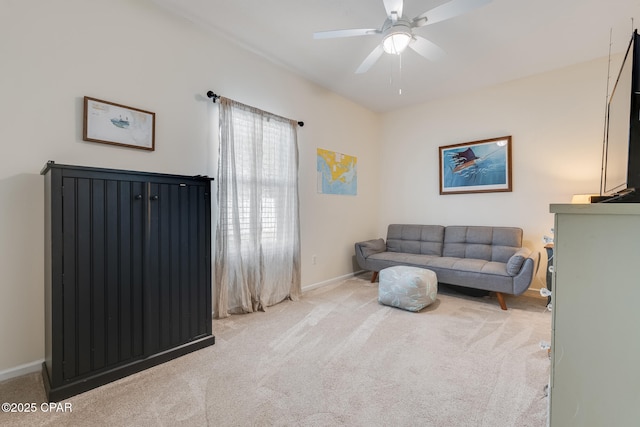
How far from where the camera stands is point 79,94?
195 cm

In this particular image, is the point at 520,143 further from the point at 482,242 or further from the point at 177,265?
the point at 177,265

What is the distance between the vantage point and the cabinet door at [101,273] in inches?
62.5

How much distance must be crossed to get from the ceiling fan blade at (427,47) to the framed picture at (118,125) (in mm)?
2234

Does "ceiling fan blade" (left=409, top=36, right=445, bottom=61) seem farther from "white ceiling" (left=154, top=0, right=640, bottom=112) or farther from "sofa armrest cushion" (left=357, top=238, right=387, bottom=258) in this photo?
"sofa armrest cushion" (left=357, top=238, right=387, bottom=258)

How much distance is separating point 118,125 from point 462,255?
392cm

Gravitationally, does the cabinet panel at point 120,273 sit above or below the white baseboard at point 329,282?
above

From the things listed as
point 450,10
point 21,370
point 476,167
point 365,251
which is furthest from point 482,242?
point 21,370

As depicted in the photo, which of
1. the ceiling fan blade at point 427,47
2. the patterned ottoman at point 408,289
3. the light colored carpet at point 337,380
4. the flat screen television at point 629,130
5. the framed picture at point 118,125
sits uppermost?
the ceiling fan blade at point 427,47

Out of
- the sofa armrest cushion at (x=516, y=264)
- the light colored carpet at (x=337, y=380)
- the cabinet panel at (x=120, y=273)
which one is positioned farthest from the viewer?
the sofa armrest cushion at (x=516, y=264)

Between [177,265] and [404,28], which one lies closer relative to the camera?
[177,265]

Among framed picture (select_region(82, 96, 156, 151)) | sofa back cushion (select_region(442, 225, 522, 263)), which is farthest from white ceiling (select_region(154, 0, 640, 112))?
sofa back cushion (select_region(442, 225, 522, 263))

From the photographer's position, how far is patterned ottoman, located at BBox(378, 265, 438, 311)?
2852mm

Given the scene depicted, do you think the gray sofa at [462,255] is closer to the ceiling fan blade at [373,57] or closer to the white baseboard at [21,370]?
the ceiling fan blade at [373,57]

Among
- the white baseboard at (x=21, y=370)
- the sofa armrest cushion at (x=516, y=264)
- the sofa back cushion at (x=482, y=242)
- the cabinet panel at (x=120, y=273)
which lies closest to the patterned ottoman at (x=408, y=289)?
the sofa armrest cushion at (x=516, y=264)
